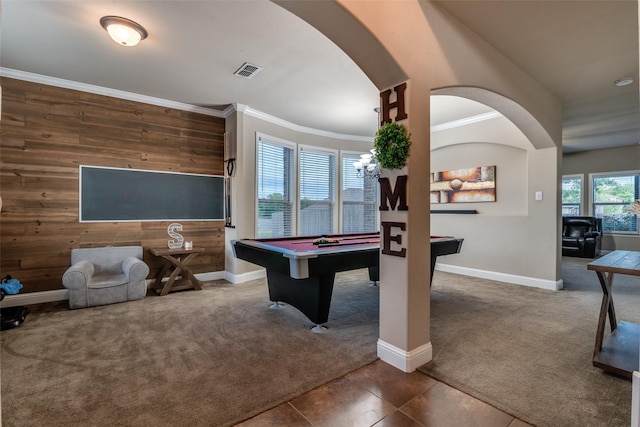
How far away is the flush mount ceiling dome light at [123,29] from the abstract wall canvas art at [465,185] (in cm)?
490

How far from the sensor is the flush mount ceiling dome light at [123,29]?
8.70 feet

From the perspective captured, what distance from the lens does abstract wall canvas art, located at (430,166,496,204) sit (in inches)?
203

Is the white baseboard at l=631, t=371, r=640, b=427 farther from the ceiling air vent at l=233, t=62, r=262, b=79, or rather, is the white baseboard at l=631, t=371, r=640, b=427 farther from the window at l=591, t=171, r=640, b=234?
the window at l=591, t=171, r=640, b=234

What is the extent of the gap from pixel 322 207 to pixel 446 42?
3.99m

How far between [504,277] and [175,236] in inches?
199

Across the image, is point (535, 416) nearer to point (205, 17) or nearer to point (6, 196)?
point (205, 17)

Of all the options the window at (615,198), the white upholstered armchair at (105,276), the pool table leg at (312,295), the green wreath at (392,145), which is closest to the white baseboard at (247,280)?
the white upholstered armchair at (105,276)

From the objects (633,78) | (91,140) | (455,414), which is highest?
(633,78)

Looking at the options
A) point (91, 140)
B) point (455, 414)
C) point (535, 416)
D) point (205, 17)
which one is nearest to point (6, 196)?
point (91, 140)

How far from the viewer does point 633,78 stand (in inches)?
141

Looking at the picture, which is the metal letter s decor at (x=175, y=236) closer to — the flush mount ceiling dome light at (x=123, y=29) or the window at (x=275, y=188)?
the window at (x=275, y=188)

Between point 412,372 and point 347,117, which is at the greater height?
point 347,117

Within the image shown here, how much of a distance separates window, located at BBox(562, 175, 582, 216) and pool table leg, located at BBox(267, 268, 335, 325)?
26.9 ft

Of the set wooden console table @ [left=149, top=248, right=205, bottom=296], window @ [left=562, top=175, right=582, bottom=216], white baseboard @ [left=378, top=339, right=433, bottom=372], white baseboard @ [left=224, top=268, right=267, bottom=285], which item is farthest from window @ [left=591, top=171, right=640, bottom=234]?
wooden console table @ [left=149, top=248, right=205, bottom=296]
